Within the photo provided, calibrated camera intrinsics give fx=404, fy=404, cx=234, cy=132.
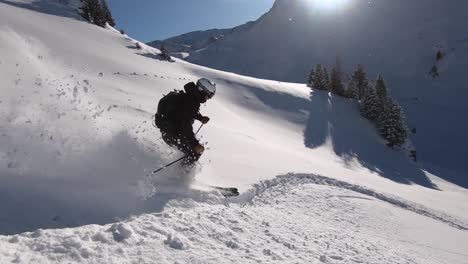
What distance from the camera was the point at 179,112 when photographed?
749cm

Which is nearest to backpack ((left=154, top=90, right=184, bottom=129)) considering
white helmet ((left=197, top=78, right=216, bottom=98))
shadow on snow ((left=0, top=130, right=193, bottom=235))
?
white helmet ((left=197, top=78, right=216, bottom=98))

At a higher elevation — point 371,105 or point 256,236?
point 371,105

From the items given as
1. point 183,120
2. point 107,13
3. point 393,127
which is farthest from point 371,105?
point 183,120

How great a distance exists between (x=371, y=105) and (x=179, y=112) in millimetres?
47758

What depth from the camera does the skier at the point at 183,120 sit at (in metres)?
7.46

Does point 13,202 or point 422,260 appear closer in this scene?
point 13,202

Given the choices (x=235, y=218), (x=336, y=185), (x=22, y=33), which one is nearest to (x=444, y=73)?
(x=22, y=33)

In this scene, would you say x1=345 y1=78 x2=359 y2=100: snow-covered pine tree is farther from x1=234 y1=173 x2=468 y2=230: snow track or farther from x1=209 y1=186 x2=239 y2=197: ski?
x1=209 y1=186 x2=239 y2=197: ski

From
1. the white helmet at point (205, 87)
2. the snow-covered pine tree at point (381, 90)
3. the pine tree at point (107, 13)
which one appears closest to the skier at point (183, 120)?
the white helmet at point (205, 87)

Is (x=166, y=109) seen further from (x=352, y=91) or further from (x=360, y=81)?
(x=360, y=81)

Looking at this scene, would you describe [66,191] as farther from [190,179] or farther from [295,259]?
[295,259]

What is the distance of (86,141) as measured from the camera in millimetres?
6922

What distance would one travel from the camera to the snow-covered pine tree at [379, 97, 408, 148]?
46.4 meters

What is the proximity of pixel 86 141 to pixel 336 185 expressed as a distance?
21.3ft
